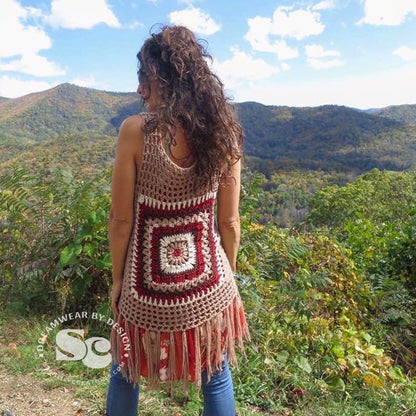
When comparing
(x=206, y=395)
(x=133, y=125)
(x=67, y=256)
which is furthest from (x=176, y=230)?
(x=67, y=256)

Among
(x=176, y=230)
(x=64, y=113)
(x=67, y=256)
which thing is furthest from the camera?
(x=64, y=113)

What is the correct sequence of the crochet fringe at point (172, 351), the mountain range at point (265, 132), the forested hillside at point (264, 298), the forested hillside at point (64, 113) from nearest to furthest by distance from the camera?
the crochet fringe at point (172, 351) → the forested hillside at point (264, 298) → the mountain range at point (265, 132) → the forested hillside at point (64, 113)

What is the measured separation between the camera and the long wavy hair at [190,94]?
1.13 m

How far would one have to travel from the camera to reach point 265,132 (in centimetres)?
12381

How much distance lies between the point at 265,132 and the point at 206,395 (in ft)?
414

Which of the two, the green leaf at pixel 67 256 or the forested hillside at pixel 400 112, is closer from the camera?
the green leaf at pixel 67 256

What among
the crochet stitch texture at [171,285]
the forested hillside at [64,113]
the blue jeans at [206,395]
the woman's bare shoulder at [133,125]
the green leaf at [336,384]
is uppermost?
the forested hillside at [64,113]

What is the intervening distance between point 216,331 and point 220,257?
0.26 m

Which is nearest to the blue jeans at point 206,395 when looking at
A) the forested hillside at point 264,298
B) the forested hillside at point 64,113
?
the forested hillside at point 264,298

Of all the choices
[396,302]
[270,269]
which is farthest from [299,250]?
[396,302]

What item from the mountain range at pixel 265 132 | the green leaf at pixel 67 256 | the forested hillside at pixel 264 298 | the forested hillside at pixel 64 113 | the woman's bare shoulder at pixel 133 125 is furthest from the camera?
the forested hillside at pixel 64 113

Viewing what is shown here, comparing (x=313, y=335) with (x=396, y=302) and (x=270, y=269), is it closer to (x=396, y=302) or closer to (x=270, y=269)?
(x=270, y=269)

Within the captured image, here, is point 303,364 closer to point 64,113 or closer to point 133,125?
point 133,125

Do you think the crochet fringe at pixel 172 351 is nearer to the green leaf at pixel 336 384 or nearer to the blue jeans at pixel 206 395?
the blue jeans at pixel 206 395
